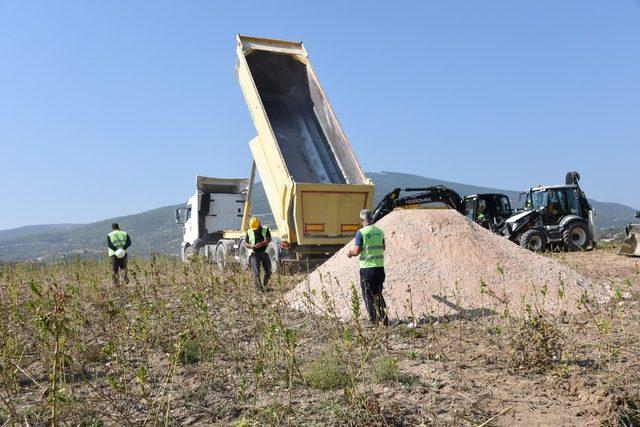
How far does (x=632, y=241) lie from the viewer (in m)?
14.1

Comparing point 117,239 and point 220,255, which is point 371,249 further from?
point 220,255

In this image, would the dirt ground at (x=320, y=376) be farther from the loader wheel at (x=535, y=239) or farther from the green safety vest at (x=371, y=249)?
the loader wheel at (x=535, y=239)

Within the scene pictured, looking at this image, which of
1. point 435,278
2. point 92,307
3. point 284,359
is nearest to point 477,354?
point 284,359

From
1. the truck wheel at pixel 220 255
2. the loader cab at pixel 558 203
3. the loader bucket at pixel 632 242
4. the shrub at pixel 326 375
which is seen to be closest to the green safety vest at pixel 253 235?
the truck wheel at pixel 220 255

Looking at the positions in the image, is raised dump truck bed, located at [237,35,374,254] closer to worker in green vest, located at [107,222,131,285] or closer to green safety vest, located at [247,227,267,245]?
green safety vest, located at [247,227,267,245]

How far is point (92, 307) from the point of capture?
315 inches

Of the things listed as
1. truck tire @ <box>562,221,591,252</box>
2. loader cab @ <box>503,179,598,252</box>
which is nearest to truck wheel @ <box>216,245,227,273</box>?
loader cab @ <box>503,179,598,252</box>

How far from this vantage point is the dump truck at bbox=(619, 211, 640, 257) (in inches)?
549

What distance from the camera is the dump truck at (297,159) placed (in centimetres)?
1058

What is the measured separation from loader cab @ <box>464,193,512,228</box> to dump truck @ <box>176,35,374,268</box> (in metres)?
6.98

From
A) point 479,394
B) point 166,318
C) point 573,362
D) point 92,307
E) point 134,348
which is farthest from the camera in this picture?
point 92,307

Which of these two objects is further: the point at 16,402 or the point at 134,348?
the point at 134,348

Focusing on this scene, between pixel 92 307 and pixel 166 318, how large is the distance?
246 cm

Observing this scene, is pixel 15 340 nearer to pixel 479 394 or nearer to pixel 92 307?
pixel 92 307
